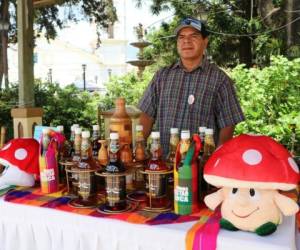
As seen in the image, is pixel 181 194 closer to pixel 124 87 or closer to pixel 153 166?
pixel 153 166

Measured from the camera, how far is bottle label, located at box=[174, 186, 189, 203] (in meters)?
1.13

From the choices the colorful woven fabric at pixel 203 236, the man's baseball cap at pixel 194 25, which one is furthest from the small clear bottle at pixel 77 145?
the man's baseball cap at pixel 194 25

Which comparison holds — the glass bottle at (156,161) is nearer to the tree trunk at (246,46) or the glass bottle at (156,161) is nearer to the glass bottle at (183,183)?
the glass bottle at (183,183)

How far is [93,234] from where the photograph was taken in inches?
46.7

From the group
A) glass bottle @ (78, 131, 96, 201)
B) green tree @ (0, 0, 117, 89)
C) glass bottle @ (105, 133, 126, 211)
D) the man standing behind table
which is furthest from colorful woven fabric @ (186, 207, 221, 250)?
green tree @ (0, 0, 117, 89)

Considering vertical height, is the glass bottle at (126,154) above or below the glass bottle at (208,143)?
below

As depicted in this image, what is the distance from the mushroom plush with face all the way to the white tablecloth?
4 cm

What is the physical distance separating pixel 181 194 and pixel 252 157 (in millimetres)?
244

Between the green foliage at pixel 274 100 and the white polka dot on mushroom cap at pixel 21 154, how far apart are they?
2865 millimetres

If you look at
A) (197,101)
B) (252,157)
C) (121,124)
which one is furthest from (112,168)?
(197,101)

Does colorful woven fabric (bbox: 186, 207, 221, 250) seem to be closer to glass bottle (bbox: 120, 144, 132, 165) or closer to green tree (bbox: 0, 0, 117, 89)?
glass bottle (bbox: 120, 144, 132, 165)

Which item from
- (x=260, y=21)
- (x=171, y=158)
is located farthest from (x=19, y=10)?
(x=260, y=21)

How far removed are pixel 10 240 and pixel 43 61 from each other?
1334 inches

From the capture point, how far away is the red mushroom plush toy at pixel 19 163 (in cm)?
146
